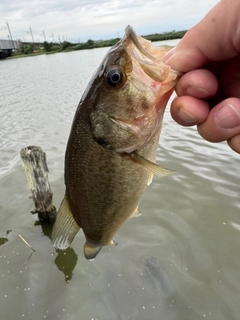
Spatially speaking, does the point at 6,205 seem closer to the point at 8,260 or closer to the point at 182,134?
the point at 8,260

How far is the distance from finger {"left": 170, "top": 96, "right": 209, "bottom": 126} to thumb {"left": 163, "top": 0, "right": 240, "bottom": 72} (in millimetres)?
213

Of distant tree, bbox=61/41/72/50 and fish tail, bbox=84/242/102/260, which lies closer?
fish tail, bbox=84/242/102/260

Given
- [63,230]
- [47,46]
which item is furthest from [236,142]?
[47,46]

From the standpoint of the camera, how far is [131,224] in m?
5.64

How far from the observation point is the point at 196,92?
6.19 feet

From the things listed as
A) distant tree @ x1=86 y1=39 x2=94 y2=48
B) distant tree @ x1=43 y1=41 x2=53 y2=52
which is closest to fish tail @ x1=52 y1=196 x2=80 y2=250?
distant tree @ x1=86 y1=39 x2=94 y2=48

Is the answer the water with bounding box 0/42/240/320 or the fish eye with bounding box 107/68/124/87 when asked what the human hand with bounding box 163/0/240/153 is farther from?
the water with bounding box 0/42/240/320

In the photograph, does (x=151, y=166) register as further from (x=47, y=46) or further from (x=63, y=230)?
(x=47, y=46)

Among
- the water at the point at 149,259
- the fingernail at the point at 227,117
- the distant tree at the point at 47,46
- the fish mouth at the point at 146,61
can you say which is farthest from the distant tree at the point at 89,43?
the fingernail at the point at 227,117

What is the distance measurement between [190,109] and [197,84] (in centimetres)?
16

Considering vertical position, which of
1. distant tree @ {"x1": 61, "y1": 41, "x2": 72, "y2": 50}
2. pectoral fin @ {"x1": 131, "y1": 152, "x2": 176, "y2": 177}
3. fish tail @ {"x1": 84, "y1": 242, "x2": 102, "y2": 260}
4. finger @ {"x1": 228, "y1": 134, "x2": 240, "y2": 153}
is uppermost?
finger @ {"x1": 228, "y1": 134, "x2": 240, "y2": 153}

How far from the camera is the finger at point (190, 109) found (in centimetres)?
191

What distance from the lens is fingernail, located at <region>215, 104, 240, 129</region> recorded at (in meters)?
1.81

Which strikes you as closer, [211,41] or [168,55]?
[211,41]
